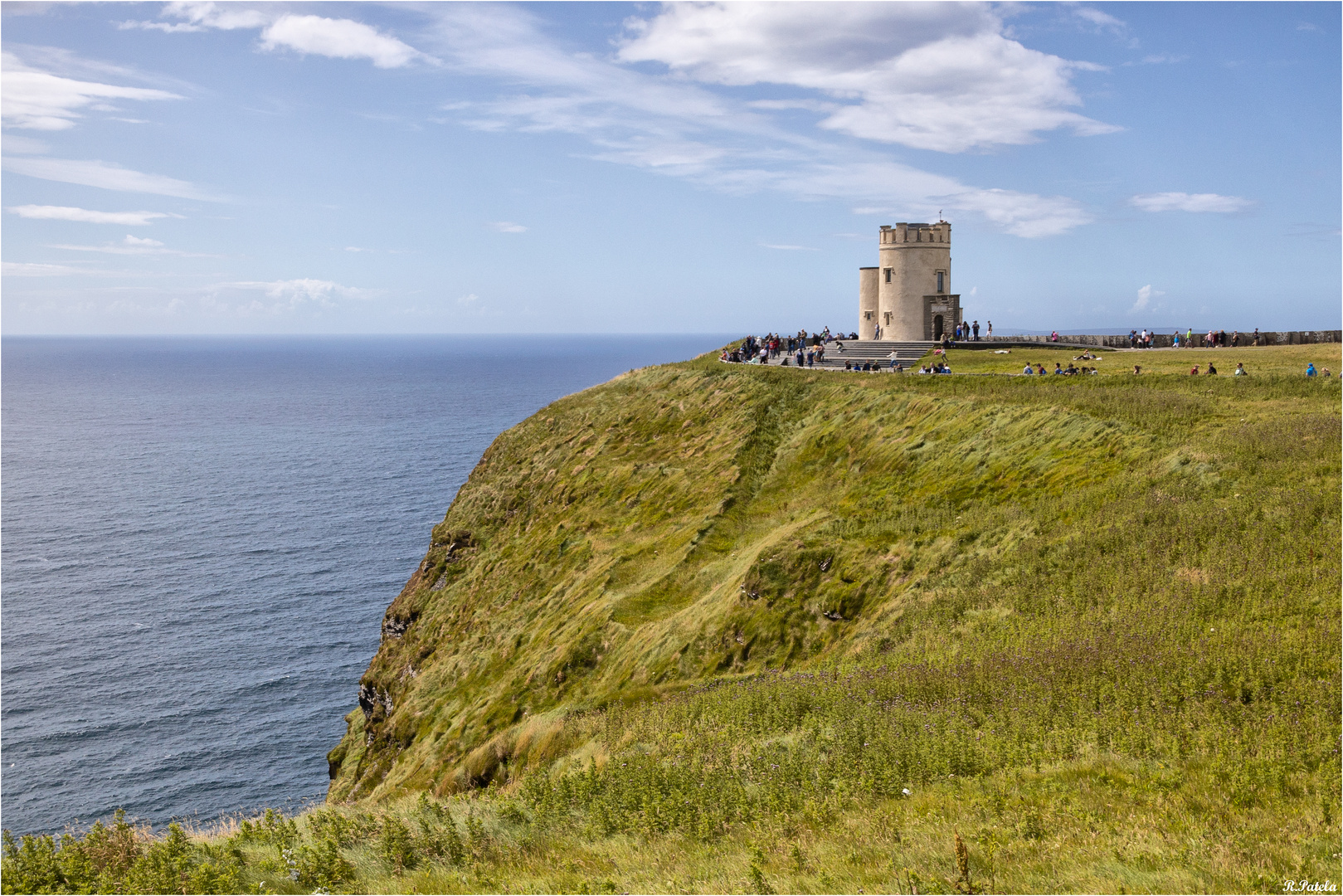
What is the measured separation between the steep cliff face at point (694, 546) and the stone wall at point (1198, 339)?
20198 millimetres

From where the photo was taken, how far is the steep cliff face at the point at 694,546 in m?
21.6

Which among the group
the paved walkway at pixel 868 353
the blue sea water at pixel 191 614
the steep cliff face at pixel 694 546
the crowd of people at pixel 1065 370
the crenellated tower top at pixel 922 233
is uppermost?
the crenellated tower top at pixel 922 233

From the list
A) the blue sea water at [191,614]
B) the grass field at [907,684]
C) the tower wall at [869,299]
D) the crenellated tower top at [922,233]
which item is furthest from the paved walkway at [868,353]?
the blue sea water at [191,614]

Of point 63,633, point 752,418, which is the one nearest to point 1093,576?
point 752,418

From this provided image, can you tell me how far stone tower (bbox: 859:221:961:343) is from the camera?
2344 inches

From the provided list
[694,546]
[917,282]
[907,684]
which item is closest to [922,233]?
[917,282]

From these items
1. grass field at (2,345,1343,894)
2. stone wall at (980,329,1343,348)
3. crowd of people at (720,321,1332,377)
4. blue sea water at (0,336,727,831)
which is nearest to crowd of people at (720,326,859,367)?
crowd of people at (720,321,1332,377)

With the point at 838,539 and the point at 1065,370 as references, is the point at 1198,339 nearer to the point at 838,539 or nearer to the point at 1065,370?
the point at 1065,370

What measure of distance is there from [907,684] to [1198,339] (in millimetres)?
50800

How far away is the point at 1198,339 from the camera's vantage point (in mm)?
54469

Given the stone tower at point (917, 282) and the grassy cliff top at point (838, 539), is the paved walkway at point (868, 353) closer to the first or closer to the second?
the stone tower at point (917, 282)

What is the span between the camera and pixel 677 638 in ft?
74.5

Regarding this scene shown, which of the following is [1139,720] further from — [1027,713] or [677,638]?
[677,638]

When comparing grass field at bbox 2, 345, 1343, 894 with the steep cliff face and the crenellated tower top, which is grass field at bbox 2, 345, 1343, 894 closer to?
the steep cliff face
